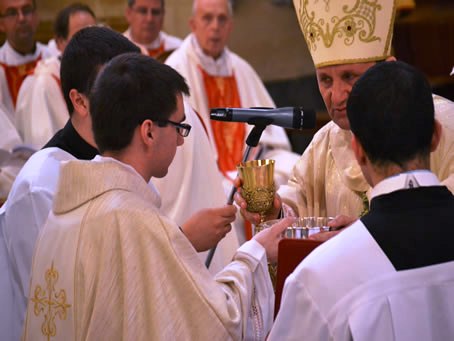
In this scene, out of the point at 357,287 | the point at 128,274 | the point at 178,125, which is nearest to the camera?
the point at 357,287

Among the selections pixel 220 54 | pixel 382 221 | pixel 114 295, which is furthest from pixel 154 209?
pixel 220 54

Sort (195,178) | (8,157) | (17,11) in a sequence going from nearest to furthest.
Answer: (195,178) < (8,157) < (17,11)

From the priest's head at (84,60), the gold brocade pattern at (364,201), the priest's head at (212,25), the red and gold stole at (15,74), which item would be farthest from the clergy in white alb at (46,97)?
the gold brocade pattern at (364,201)

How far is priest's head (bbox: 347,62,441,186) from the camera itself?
2439mm

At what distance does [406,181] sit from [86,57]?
69.5 inches

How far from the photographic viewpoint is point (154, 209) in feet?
9.77

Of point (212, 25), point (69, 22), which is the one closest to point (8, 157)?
point (69, 22)

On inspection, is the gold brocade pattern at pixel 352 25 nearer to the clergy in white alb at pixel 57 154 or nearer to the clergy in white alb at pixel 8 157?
the clergy in white alb at pixel 57 154

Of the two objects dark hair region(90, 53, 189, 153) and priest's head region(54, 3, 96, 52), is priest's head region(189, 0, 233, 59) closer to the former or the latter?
priest's head region(54, 3, 96, 52)

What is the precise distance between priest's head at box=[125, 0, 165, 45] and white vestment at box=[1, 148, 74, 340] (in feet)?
18.1

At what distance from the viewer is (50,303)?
121 inches

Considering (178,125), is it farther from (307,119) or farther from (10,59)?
(10,59)

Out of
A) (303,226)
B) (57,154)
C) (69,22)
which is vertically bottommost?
(303,226)

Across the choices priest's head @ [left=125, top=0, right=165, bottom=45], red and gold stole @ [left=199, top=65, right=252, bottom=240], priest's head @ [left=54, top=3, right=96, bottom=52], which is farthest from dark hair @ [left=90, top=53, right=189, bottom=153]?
priest's head @ [left=125, top=0, right=165, bottom=45]
